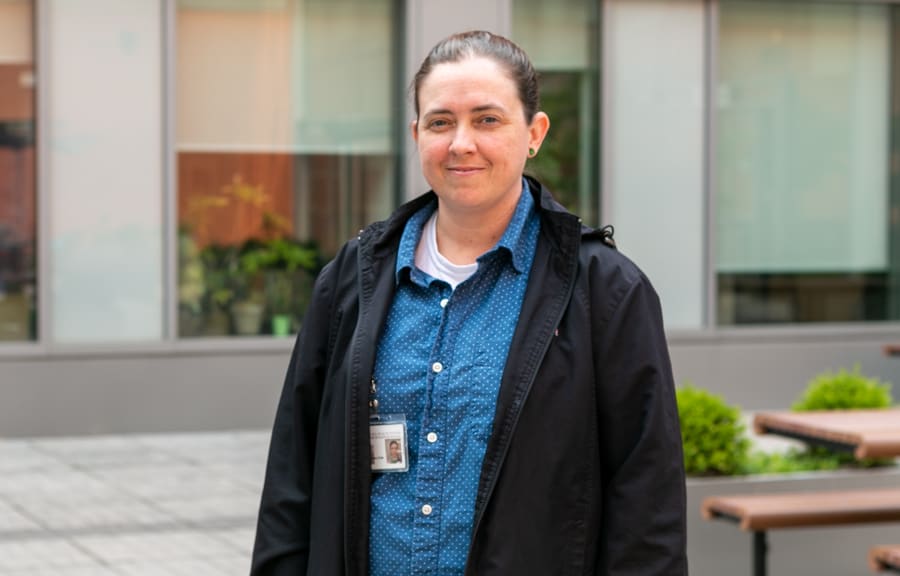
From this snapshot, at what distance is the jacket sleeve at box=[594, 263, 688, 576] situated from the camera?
275 cm

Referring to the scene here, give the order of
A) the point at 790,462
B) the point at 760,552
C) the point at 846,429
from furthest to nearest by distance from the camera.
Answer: the point at 790,462
the point at 760,552
the point at 846,429

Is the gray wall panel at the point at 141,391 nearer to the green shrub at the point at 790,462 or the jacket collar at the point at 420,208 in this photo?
the green shrub at the point at 790,462

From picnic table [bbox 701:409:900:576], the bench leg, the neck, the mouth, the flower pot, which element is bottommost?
the bench leg

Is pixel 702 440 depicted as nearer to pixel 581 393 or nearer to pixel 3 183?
pixel 581 393

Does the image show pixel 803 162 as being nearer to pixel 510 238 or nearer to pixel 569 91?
pixel 569 91

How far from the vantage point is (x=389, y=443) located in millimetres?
2789

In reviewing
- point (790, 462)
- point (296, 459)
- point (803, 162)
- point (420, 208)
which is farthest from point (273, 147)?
point (296, 459)

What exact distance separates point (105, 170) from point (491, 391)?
29.9 ft

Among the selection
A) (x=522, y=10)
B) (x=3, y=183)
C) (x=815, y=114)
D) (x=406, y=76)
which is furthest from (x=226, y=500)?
(x=815, y=114)

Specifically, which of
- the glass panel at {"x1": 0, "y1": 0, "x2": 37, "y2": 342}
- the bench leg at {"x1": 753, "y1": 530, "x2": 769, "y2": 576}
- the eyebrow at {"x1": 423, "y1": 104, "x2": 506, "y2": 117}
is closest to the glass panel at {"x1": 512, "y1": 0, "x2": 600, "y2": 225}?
the glass panel at {"x1": 0, "y1": 0, "x2": 37, "y2": 342}

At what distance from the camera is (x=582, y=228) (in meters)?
2.85

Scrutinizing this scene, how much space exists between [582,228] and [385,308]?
1.28 ft

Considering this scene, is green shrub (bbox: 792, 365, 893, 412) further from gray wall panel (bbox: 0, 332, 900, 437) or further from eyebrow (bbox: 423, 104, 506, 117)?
eyebrow (bbox: 423, 104, 506, 117)

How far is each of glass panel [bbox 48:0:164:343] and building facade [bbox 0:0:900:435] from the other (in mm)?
17
